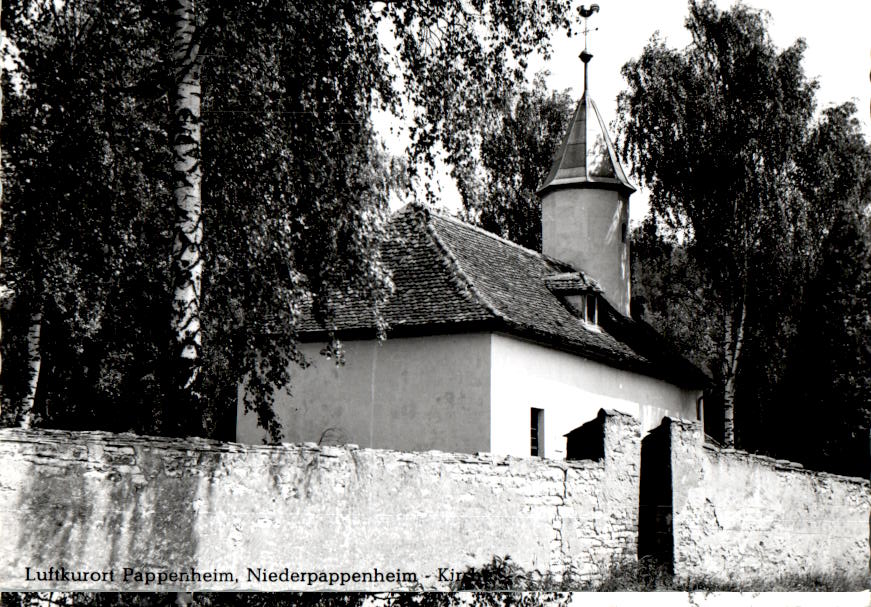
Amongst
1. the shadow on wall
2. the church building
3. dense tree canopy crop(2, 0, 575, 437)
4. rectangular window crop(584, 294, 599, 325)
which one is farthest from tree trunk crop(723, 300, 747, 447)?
the shadow on wall

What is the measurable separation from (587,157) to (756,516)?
49.1 feet

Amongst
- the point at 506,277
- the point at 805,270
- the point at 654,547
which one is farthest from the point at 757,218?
the point at 654,547

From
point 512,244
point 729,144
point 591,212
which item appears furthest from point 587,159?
point 512,244

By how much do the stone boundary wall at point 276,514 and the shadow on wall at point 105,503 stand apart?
0.03 feet

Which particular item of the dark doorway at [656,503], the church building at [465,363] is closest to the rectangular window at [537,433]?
the church building at [465,363]

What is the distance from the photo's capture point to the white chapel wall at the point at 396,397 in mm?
19016

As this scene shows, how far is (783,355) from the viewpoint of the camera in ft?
87.0

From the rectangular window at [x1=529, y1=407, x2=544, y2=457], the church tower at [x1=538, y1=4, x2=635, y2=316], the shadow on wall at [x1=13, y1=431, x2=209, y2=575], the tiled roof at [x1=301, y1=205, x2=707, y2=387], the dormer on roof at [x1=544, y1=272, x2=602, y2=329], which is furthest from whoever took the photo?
the church tower at [x1=538, y1=4, x2=635, y2=316]

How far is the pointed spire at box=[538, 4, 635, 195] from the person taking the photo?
28859 millimetres

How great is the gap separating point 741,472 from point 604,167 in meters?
14.4

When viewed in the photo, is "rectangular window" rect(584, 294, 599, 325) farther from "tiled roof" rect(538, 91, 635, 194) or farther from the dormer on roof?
"tiled roof" rect(538, 91, 635, 194)

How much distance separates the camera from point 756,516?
16641mm

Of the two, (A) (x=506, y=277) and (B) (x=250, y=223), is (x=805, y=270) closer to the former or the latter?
(A) (x=506, y=277)

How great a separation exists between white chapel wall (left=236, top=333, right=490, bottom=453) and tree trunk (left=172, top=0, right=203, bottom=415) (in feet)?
31.9
